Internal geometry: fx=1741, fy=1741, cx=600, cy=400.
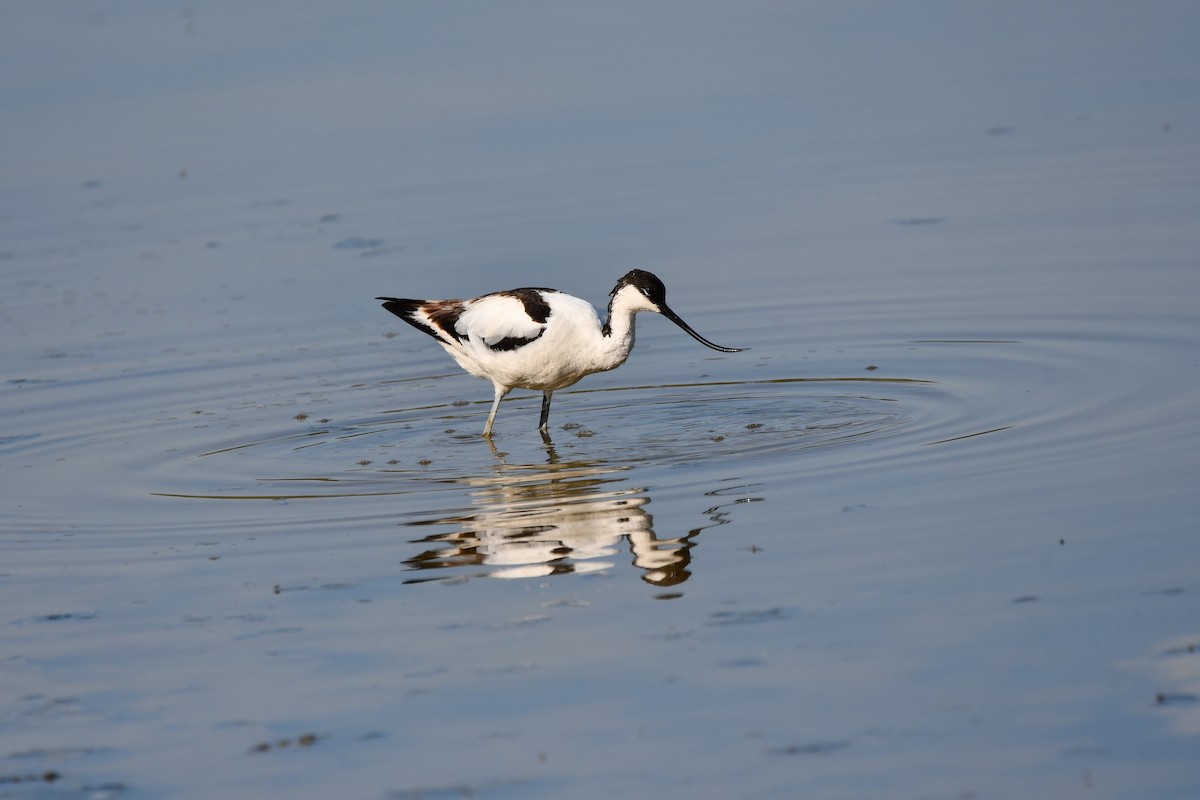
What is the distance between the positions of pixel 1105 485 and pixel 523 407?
14.9 feet

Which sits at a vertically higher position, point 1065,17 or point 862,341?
point 1065,17

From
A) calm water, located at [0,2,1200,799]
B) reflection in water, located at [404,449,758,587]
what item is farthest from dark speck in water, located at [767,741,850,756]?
reflection in water, located at [404,449,758,587]

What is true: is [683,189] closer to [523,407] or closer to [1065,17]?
[523,407]

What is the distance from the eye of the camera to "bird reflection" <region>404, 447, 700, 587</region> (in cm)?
693

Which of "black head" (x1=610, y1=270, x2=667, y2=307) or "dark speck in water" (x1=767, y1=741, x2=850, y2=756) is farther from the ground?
"black head" (x1=610, y1=270, x2=667, y2=307)

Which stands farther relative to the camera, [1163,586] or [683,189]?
[683,189]

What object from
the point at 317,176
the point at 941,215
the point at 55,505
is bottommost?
the point at 55,505

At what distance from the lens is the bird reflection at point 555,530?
22.7 ft

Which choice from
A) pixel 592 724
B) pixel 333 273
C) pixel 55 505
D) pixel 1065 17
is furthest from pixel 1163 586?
pixel 1065 17

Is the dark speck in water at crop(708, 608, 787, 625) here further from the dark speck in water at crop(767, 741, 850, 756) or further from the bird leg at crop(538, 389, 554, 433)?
the bird leg at crop(538, 389, 554, 433)

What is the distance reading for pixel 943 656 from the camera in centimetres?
552

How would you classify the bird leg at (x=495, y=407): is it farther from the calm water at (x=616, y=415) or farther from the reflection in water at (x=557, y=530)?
the reflection in water at (x=557, y=530)

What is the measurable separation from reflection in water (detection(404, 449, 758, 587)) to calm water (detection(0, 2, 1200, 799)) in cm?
4

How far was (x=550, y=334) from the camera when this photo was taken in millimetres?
9531
